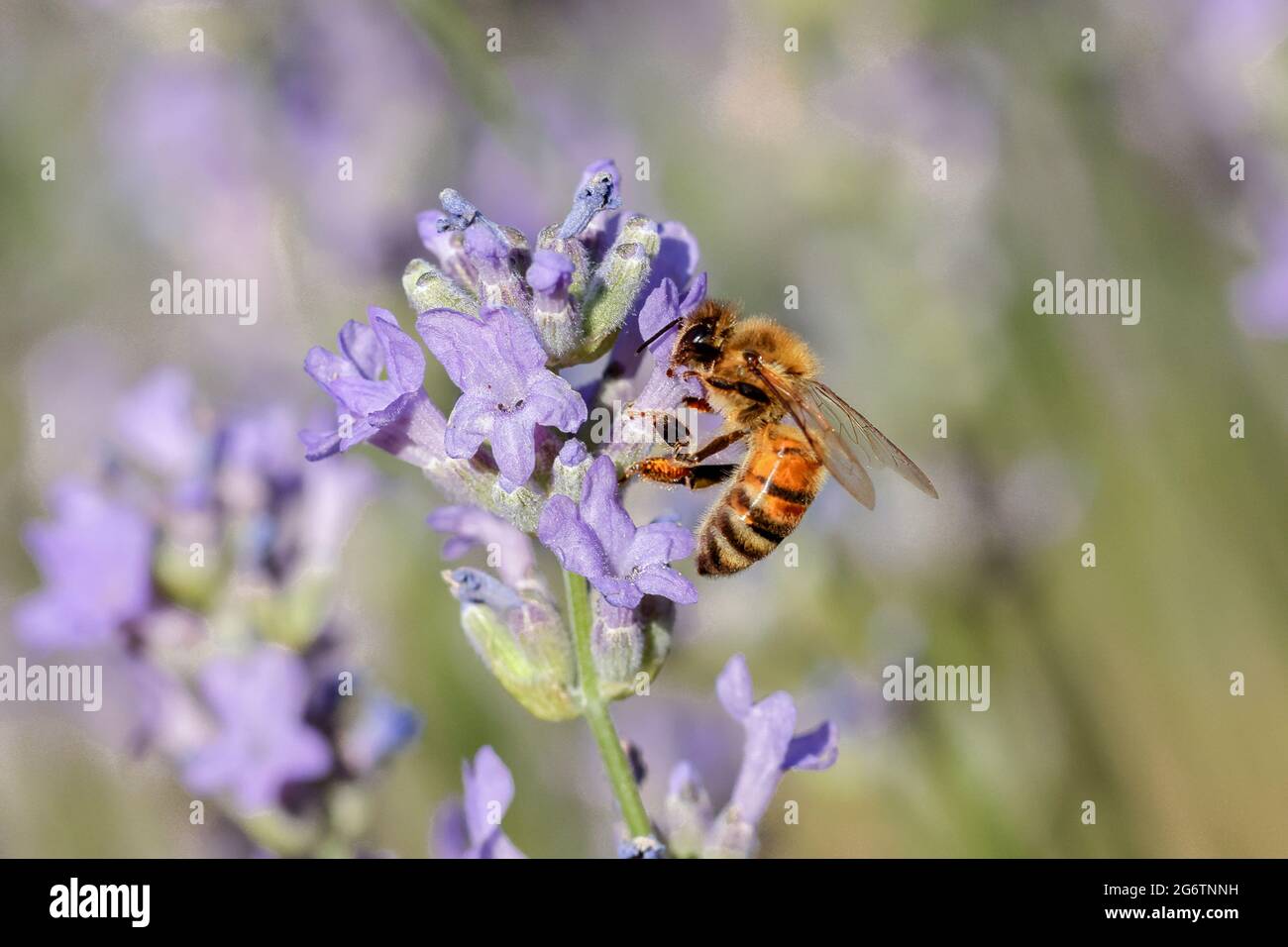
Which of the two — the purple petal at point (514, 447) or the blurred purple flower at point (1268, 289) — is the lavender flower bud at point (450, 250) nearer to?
the purple petal at point (514, 447)

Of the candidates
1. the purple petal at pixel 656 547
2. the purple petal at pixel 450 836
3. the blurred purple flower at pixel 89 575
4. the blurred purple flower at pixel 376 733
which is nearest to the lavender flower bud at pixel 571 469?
the purple petal at pixel 656 547

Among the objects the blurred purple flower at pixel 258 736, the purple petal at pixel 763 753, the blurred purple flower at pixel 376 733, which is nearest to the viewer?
the purple petal at pixel 763 753

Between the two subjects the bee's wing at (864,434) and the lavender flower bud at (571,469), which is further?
the bee's wing at (864,434)

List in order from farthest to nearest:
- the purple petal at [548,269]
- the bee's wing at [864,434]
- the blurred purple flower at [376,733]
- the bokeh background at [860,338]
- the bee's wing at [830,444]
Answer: the bokeh background at [860,338] < the blurred purple flower at [376,733] < the bee's wing at [864,434] < the bee's wing at [830,444] < the purple petal at [548,269]

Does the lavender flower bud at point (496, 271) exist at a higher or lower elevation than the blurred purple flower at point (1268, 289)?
lower

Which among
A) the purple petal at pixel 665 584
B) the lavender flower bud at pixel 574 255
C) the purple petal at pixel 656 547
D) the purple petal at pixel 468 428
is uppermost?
the lavender flower bud at pixel 574 255

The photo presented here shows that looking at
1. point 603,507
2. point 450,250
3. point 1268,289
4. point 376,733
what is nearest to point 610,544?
point 603,507

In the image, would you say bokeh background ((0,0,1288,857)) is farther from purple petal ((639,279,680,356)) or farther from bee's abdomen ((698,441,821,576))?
purple petal ((639,279,680,356))
